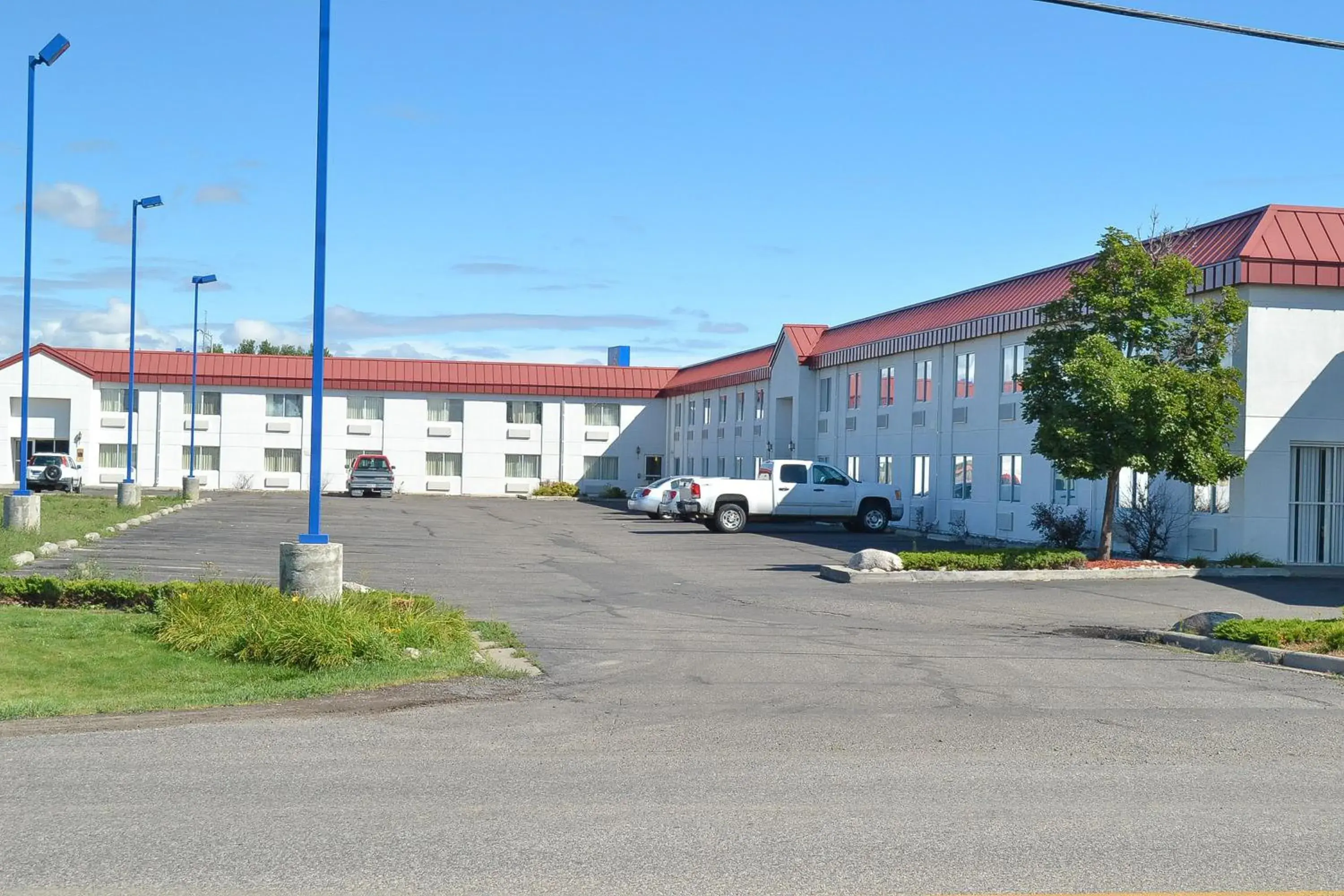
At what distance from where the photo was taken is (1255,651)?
1427 cm

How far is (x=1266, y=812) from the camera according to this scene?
730 centimetres

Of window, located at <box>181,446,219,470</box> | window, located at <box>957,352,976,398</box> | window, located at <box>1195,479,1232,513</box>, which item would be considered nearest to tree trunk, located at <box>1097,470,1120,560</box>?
window, located at <box>1195,479,1232,513</box>

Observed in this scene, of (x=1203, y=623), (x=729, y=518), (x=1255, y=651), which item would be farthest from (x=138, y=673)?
(x=729, y=518)

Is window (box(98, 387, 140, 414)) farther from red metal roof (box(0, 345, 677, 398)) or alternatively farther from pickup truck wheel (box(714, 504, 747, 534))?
pickup truck wheel (box(714, 504, 747, 534))

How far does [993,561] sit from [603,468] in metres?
48.3

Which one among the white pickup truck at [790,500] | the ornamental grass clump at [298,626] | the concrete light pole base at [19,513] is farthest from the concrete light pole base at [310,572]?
the white pickup truck at [790,500]

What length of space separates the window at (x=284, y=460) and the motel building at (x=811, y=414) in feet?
0.34

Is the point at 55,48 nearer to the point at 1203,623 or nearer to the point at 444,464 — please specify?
the point at 1203,623

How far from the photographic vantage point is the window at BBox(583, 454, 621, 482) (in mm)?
70688

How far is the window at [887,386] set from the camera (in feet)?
137

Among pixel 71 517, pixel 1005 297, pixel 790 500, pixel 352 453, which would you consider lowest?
pixel 71 517

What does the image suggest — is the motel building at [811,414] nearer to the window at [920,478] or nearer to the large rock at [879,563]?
the window at [920,478]

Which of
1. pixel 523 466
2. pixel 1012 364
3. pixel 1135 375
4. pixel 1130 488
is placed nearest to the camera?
pixel 1135 375

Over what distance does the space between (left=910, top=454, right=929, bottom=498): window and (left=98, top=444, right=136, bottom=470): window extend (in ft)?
142
